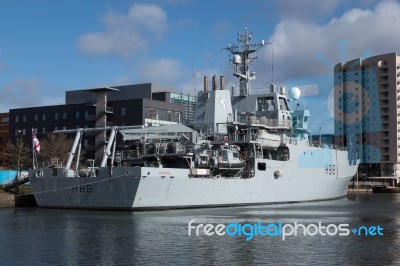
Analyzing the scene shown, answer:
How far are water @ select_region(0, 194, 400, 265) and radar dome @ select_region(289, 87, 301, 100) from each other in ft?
83.7

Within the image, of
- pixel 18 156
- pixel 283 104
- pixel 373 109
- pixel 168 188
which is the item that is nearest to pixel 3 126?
pixel 18 156

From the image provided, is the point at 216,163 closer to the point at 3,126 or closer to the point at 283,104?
the point at 283,104

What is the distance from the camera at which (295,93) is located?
60406 millimetres

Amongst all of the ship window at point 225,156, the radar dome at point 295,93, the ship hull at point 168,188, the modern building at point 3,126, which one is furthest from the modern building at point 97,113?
the ship window at point 225,156

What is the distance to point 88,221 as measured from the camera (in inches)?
1337

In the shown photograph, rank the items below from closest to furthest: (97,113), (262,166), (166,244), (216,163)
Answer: (166,244), (216,163), (262,166), (97,113)

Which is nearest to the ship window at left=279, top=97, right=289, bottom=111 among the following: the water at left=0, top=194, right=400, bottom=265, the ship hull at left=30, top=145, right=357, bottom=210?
the ship hull at left=30, top=145, right=357, bottom=210

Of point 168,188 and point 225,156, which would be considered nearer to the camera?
point 168,188

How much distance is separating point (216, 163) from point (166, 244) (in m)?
21.1

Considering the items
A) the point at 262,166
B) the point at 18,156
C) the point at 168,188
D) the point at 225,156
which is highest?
the point at 18,156

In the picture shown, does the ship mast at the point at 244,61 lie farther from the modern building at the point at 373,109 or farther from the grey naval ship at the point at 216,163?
the modern building at the point at 373,109

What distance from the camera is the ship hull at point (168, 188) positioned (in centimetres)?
3991

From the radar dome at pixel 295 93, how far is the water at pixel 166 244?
83.7 feet

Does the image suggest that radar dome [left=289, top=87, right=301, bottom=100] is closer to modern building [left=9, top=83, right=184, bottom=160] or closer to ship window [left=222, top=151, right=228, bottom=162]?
ship window [left=222, top=151, right=228, bottom=162]
